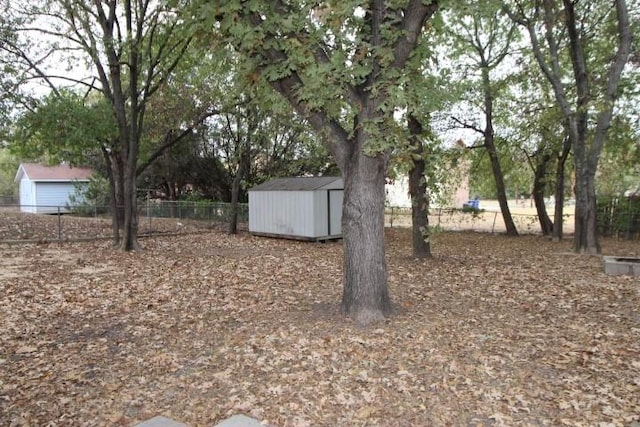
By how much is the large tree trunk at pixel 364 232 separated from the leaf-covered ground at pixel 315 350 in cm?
28

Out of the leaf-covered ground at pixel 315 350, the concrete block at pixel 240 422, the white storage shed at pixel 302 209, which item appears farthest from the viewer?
the white storage shed at pixel 302 209

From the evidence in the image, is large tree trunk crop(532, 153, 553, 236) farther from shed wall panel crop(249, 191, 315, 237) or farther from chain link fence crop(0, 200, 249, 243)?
chain link fence crop(0, 200, 249, 243)

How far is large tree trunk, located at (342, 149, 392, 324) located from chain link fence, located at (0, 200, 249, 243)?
10951 mm

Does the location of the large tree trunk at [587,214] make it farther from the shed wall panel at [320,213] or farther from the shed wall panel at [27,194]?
the shed wall panel at [27,194]

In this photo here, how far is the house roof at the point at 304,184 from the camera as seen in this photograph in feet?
48.0

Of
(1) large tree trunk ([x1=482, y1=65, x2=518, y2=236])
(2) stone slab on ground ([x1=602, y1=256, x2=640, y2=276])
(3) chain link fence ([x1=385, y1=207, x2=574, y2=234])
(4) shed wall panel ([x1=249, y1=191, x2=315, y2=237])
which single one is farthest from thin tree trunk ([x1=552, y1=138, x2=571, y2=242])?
(4) shed wall panel ([x1=249, y1=191, x2=315, y2=237])

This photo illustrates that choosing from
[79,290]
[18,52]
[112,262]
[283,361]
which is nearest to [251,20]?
[283,361]

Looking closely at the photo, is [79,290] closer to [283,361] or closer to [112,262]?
[112,262]

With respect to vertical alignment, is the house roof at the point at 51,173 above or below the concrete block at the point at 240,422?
above

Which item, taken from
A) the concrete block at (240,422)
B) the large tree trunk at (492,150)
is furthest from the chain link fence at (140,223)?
the concrete block at (240,422)

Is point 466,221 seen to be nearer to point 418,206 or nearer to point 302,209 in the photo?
point 302,209

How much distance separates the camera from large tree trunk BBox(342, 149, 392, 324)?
5.18 meters

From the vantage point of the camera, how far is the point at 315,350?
4.50 meters

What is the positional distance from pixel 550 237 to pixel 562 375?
1406cm
